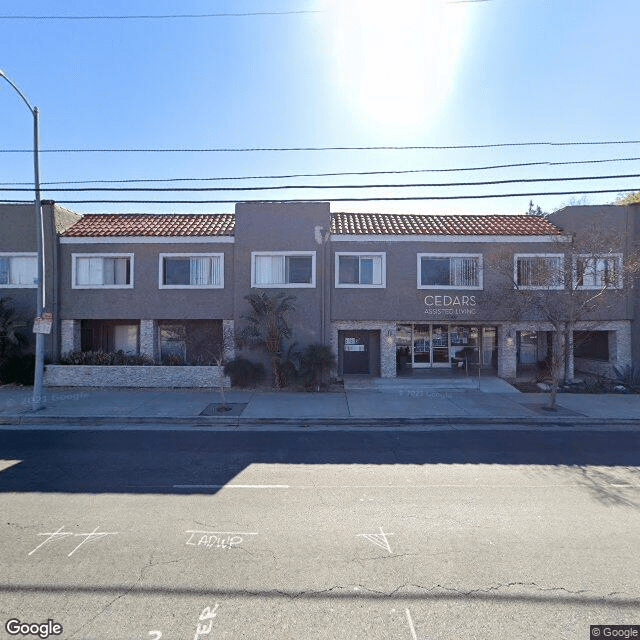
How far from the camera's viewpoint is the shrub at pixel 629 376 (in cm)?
1473

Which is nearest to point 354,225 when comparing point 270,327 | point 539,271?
point 270,327

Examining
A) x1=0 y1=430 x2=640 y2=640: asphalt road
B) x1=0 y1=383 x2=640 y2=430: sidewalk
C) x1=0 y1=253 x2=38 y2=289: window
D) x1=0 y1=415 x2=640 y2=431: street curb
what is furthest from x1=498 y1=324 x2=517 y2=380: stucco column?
x1=0 y1=253 x2=38 y2=289: window

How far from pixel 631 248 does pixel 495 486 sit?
14.1 metres

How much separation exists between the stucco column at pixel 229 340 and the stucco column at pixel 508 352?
33.9 ft

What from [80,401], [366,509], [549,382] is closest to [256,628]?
[366,509]

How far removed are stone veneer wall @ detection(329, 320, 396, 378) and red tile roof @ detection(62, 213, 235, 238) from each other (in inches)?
218

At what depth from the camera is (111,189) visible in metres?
12.0

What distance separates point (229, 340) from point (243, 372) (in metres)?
1.35

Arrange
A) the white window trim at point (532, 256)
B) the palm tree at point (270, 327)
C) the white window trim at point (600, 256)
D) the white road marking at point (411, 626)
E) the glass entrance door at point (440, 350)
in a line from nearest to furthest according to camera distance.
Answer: the white road marking at point (411, 626)
the white window trim at point (600, 256)
the white window trim at point (532, 256)
the palm tree at point (270, 327)
the glass entrance door at point (440, 350)

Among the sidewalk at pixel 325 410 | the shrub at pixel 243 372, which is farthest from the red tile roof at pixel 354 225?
the sidewalk at pixel 325 410

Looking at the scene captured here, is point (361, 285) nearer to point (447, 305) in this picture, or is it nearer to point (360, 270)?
point (360, 270)

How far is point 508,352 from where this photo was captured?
16.4 metres

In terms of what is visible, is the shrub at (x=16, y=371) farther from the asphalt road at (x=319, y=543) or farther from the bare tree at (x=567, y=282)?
the bare tree at (x=567, y=282)

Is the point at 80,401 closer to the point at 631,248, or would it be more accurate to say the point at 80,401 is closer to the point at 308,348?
the point at 308,348
